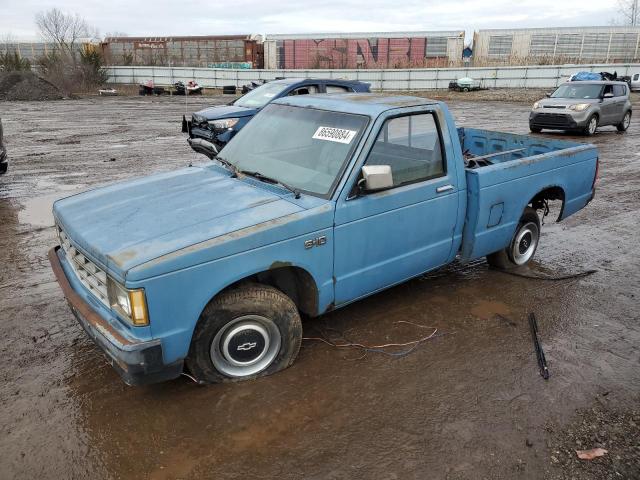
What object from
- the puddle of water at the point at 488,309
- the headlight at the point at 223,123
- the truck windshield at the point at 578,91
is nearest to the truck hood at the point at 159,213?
the puddle of water at the point at 488,309

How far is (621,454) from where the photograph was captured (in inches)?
114

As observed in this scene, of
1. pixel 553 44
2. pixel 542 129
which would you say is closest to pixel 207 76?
pixel 542 129

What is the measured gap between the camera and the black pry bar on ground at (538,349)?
3.68m

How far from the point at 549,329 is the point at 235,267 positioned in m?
2.84

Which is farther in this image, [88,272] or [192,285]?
[88,272]

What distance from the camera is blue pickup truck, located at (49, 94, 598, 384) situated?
2936mm

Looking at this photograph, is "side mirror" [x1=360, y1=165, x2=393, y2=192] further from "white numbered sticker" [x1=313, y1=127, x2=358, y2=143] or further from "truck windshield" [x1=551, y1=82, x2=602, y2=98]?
"truck windshield" [x1=551, y1=82, x2=602, y2=98]

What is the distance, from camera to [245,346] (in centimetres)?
341

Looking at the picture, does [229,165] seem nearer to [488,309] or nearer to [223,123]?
[488,309]

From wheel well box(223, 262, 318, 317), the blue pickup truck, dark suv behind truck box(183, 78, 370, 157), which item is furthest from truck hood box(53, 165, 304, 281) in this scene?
dark suv behind truck box(183, 78, 370, 157)

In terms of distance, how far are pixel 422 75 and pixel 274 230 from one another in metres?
36.7

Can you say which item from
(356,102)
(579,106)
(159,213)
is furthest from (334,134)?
(579,106)

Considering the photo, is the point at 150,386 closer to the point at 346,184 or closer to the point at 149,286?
the point at 149,286

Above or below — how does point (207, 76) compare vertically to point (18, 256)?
above
